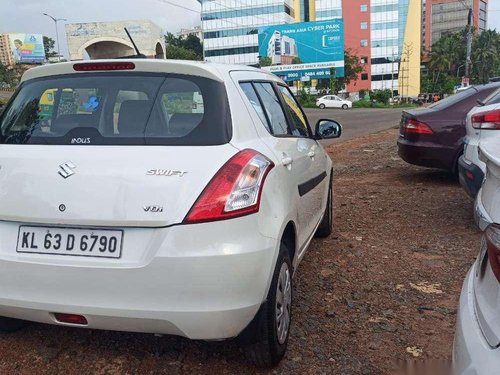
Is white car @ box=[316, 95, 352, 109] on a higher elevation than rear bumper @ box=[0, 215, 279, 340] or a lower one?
lower

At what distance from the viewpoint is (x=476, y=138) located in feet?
14.8

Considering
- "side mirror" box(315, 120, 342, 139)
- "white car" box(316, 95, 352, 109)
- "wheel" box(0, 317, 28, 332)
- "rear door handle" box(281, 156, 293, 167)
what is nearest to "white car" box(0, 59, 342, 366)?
"rear door handle" box(281, 156, 293, 167)

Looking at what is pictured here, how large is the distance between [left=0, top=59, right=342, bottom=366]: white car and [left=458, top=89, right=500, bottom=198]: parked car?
2394 mm

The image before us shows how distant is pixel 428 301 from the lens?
11.2 feet

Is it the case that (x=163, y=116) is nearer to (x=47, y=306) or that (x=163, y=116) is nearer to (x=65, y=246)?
(x=65, y=246)

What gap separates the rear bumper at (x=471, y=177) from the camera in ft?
14.0

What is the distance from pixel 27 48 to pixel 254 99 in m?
92.0

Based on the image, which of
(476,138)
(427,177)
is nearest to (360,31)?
(427,177)

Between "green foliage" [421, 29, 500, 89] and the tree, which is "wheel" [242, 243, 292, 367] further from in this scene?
the tree

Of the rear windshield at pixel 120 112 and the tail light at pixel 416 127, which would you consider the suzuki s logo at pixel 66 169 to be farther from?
the tail light at pixel 416 127

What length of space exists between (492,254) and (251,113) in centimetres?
159

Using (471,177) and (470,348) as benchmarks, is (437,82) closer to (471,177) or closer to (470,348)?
(471,177)

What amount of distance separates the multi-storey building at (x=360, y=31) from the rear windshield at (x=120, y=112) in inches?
3118

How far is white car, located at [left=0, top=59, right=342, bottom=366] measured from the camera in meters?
2.14
